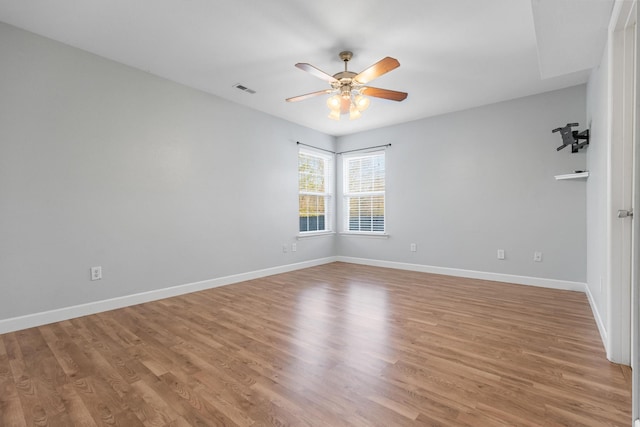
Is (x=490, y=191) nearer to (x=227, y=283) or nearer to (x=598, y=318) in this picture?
(x=598, y=318)

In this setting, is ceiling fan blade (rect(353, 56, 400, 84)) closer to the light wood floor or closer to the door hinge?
the door hinge

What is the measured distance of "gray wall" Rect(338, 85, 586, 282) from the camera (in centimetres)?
361

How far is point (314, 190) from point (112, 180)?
10.4 feet

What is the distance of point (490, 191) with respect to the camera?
13.6 ft

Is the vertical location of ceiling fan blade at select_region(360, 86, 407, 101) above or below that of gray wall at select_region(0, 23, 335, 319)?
above

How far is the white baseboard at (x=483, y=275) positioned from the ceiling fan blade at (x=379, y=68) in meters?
3.18

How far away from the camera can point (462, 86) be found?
11.6 feet

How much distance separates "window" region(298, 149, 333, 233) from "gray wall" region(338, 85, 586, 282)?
0.96 m

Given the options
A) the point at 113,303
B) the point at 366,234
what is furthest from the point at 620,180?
the point at 113,303

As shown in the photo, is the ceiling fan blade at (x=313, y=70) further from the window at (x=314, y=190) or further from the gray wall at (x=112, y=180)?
the window at (x=314, y=190)

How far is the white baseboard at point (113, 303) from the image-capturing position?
2436 millimetres

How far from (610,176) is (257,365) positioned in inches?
97.8

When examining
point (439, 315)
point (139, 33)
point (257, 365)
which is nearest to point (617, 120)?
point (439, 315)

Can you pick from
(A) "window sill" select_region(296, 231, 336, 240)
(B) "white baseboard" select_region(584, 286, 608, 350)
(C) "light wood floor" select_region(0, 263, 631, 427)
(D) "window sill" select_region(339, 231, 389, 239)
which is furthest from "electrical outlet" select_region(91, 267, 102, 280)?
(B) "white baseboard" select_region(584, 286, 608, 350)
